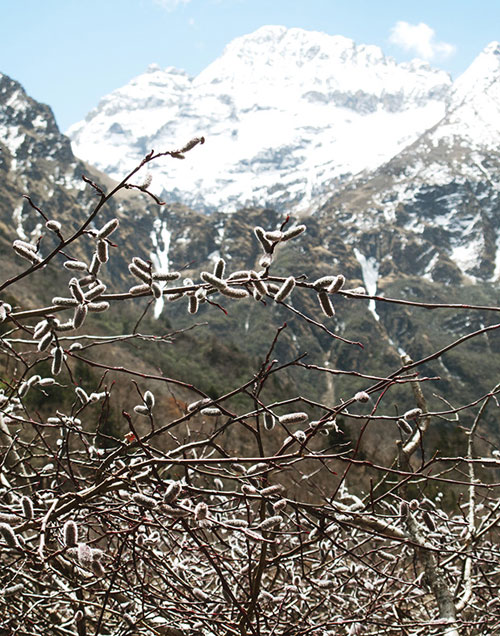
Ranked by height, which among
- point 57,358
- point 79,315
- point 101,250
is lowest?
point 57,358

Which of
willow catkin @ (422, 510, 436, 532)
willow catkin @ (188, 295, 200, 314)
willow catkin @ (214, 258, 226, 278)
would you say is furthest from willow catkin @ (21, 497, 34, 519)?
willow catkin @ (422, 510, 436, 532)

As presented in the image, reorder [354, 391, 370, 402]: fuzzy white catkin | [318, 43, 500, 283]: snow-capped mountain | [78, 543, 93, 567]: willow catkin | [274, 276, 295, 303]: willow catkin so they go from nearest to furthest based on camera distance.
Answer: [78, 543, 93, 567]: willow catkin
[354, 391, 370, 402]: fuzzy white catkin
[274, 276, 295, 303]: willow catkin
[318, 43, 500, 283]: snow-capped mountain

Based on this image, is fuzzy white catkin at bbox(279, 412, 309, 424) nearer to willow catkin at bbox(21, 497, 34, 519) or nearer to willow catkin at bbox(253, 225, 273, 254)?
willow catkin at bbox(253, 225, 273, 254)

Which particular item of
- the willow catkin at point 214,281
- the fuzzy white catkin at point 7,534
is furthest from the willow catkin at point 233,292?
the fuzzy white catkin at point 7,534

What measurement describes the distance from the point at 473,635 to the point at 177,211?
7112 inches

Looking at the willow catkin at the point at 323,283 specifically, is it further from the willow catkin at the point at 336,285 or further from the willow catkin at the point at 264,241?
the willow catkin at the point at 264,241

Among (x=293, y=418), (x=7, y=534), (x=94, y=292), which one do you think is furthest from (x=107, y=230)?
(x=7, y=534)

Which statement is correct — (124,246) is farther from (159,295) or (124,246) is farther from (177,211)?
(159,295)

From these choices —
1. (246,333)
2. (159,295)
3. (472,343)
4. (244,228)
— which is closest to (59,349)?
(159,295)

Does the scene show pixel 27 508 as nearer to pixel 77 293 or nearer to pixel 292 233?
pixel 77 293

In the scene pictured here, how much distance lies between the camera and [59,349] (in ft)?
5.87

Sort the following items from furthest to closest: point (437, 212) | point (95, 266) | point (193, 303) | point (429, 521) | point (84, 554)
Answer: point (437, 212) < point (429, 521) < point (193, 303) < point (95, 266) < point (84, 554)

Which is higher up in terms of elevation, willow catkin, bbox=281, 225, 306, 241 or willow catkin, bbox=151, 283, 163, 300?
willow catkin, bbox=281, 225, 306, 241

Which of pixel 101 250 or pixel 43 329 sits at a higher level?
pixel 101 250
